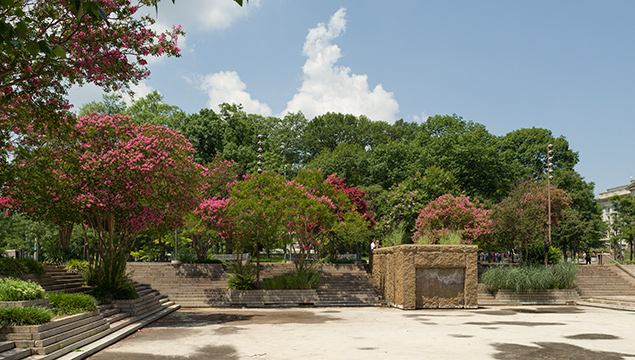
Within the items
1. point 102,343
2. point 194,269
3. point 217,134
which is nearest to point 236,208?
point 194,269

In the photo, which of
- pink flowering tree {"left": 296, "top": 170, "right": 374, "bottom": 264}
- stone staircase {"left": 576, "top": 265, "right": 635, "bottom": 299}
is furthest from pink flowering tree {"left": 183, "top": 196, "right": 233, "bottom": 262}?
stone staircase {"left": 576, "top": 265, "right": 635, "bottom": 299}

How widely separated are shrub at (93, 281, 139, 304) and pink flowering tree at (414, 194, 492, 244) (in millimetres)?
19207

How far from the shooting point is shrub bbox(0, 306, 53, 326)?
11688mm

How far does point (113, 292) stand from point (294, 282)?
10.1 m

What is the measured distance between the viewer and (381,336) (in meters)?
15.1

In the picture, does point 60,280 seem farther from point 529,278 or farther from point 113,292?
point 529,278

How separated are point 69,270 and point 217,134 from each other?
27525 mm

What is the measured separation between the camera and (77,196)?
18.4 meters

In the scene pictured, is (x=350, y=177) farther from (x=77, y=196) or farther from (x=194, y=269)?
(x=77, y=196)

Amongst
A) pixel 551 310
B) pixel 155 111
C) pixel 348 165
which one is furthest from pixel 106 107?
pixel 551 310

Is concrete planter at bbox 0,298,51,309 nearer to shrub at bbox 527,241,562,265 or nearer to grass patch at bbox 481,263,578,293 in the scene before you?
grass patch at bbox 481,263,578,293

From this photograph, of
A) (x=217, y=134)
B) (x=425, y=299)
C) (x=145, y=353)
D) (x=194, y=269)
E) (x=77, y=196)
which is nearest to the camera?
(x=145, y=353)

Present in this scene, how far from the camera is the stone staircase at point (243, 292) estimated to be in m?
26.0

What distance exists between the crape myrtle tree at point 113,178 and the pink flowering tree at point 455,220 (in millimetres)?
18569
